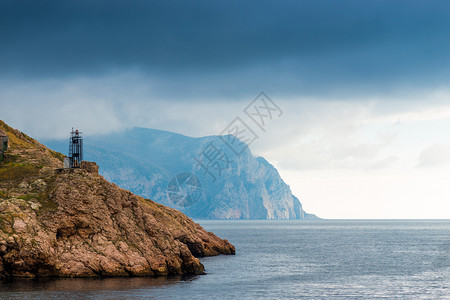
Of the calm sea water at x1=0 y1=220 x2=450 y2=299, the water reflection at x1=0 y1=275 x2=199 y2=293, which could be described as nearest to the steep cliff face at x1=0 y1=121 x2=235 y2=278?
the water reflection at x1=0 y1=275 x2=199 y2=293

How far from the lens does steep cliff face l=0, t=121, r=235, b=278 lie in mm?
77062

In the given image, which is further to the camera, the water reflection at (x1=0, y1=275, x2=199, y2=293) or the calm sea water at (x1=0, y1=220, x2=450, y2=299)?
the water reflection at (x1=0, y1=275, x2=199, y2=293)

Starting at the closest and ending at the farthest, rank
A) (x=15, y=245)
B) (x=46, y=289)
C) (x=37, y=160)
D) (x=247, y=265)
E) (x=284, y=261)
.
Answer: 1. (x=46, y=289)
2. (x=15, y=245)
3. (x=37, y=160)
4. (x=247, y=265)
5. (x=284, y=261)

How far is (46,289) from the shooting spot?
68188mm

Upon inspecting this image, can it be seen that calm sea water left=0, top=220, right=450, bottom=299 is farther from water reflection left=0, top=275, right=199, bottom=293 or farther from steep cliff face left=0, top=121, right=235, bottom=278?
steep cliff face left=0, top=121, right=235, bottom=278

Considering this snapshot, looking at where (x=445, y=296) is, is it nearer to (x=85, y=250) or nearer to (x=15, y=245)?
(x=85, y=250)

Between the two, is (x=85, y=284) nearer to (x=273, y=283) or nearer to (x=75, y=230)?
(x=75, y=230)

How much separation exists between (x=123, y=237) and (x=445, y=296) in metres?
47.9

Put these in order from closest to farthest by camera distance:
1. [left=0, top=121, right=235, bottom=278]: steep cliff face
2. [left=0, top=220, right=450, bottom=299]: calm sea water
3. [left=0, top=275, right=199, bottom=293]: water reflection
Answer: [left=0, top=220, right=450, bottom=299]: calm sea water → [left=0, top=275, right=199, bottom=293]: water reflection → [left=0, top=121, right=235, bottom=278]: steep cliff face

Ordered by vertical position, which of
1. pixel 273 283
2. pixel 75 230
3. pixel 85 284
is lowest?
pixel 273 283

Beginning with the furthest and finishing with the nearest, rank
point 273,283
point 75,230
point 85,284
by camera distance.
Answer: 1. point 273,283
2. point 75,230
3. point 85,284

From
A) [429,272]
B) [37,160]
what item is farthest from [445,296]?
[37,160]

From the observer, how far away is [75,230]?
83.1 m

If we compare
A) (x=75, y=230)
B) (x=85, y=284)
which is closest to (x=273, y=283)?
(x=85, y=284)
